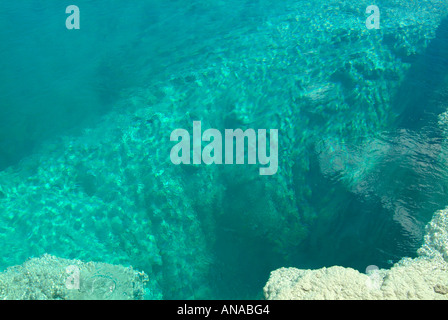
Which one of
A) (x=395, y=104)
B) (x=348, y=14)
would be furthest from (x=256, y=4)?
(x=395, y=104)

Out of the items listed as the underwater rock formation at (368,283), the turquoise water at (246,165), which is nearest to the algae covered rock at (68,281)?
the turquoise water at (246,165)

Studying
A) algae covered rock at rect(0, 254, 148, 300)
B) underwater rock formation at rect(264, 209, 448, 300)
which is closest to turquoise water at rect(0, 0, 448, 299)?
algae covered rock at rect(0, 254, 148, 300)

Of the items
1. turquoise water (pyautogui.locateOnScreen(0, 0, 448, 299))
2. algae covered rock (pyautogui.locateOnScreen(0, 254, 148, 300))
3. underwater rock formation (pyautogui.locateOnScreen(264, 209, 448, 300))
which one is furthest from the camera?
turquoise water (pyautogui.locateOnScreen(0, 0, 448, 299))

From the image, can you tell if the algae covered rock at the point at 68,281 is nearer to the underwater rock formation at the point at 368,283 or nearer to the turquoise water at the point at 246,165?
the turquoise water at the point at 246,165

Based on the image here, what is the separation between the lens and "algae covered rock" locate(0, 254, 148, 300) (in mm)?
3564

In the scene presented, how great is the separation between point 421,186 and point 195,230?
3.61m

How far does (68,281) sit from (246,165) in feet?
10.6

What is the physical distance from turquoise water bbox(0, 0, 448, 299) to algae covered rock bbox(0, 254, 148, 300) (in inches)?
20.4

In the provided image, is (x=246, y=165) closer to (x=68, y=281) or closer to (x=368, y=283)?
(x=368, y=283)

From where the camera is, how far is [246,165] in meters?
5.44

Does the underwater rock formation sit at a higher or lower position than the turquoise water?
lower

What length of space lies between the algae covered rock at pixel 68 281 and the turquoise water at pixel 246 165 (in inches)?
20.4

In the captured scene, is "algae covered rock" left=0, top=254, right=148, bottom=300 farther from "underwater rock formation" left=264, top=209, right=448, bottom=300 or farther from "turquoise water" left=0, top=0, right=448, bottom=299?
Result: "underwater rock formation" left=264, top=209, right=448, bottom=300

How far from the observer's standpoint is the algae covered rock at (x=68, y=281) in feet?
11.7
